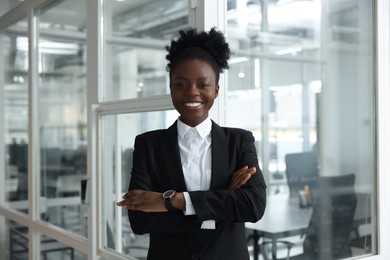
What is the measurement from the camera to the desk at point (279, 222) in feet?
11.7

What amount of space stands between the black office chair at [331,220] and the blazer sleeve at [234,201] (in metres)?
1.43

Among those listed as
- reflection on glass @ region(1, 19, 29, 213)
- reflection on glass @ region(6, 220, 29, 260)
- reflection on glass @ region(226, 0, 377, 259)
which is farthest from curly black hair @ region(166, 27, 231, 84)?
reflection on glass @ region(1, 19, 29, 213)

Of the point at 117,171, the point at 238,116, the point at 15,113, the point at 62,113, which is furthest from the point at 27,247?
the point at 62,113

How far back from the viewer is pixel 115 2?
8.18 ft

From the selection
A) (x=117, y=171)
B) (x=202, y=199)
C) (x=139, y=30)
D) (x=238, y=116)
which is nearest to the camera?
(x=202, y=199)

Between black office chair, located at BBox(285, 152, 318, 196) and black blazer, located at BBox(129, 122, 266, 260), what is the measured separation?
2.94 metres

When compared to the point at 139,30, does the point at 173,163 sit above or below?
below

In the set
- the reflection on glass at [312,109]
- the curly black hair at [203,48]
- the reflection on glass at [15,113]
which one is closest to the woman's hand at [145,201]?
the curly black hair at [203,48]

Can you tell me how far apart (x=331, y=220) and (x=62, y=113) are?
185 inches

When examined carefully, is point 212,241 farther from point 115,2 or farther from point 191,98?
point 115,2

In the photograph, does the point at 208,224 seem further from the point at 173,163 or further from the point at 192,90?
the point at 192,90

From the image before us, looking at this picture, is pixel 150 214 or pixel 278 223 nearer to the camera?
pixel 150 214

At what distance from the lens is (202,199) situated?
1.24 meters

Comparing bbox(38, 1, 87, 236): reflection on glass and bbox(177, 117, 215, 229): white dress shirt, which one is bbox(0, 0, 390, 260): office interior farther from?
bbox(177, 117, 215, 229): white dress shirt
